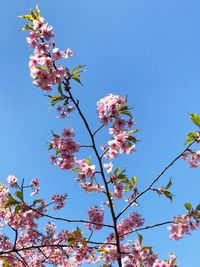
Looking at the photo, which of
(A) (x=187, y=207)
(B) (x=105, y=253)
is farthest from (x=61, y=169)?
(A) (x=187, y=207)

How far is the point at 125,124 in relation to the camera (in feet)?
21.0

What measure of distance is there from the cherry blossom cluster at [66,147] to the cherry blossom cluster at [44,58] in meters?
0.88

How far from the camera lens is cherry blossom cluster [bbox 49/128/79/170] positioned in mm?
6480

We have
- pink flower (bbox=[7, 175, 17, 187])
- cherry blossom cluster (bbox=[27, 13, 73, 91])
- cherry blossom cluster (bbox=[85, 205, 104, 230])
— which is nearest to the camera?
cherry blossom cluster (bbox=[27, 13, 73, 91])

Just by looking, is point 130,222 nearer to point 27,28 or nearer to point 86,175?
point 86,175

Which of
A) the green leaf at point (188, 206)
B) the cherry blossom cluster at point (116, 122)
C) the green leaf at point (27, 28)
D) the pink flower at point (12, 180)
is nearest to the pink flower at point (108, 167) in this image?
the cherry blossom cluster at point (116, 122)

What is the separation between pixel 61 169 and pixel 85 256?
6.17 feet

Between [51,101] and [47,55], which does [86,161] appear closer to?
[51,101]

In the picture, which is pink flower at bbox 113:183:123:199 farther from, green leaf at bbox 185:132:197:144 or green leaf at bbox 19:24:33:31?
green leaf at bbox 19:24:33:31

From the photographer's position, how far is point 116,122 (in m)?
6.37

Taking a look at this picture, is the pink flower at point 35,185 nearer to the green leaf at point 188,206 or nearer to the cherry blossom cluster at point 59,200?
the cherry blossom cluster at point 59,200

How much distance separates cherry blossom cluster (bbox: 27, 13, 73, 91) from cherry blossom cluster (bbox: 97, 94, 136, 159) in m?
0.87

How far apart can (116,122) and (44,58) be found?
1.65 m

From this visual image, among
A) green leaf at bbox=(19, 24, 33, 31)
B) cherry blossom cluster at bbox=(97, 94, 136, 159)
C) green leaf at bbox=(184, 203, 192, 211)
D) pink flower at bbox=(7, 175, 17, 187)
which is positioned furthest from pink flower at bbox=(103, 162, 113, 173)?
pink flower at bbox=(7, 175, 17, 187)
